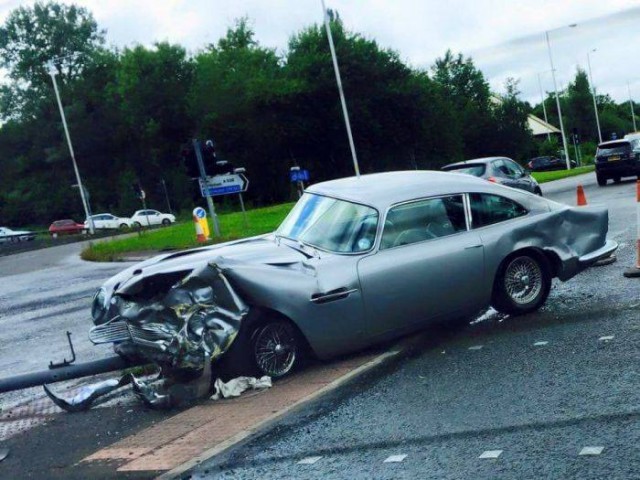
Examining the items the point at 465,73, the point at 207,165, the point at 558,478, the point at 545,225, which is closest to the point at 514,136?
the point at 465,73

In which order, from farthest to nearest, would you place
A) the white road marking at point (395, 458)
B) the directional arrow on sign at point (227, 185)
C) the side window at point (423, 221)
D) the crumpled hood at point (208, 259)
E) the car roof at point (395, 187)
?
the directional arrow on sign at point (227, 185)
the car roof at point (395, 187)
the side window at point (423, 221)
the crumpled hood at point (208, 259)
the white road marking at point (395, 458)

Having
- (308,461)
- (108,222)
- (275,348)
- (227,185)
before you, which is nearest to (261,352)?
(275,348)

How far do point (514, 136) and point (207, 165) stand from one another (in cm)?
5641

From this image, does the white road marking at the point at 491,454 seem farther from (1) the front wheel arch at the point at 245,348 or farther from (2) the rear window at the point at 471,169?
(2) the rear window at the point at 471,169

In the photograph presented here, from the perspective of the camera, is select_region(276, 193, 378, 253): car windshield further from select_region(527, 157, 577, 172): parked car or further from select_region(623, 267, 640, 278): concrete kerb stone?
select_region(527, 157, 577, 172): parked car

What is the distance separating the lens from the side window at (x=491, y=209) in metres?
9.21

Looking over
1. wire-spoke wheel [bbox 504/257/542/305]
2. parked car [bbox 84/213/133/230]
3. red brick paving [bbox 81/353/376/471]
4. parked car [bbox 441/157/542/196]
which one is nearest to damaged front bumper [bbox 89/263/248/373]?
red brick paving [bbox 81/353/376/471]

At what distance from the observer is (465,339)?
28.5 feet

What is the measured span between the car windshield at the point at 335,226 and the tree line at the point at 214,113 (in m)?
50.3

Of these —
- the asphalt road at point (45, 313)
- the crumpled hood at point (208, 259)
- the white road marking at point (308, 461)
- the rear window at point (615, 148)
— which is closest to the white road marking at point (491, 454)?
the white road marking at point (308, 461)

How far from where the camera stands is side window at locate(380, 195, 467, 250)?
8.61m

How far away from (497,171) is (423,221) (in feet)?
47.9

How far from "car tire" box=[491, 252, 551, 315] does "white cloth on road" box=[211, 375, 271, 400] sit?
2743 mm

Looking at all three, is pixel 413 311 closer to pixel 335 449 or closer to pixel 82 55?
pixel 335 449
